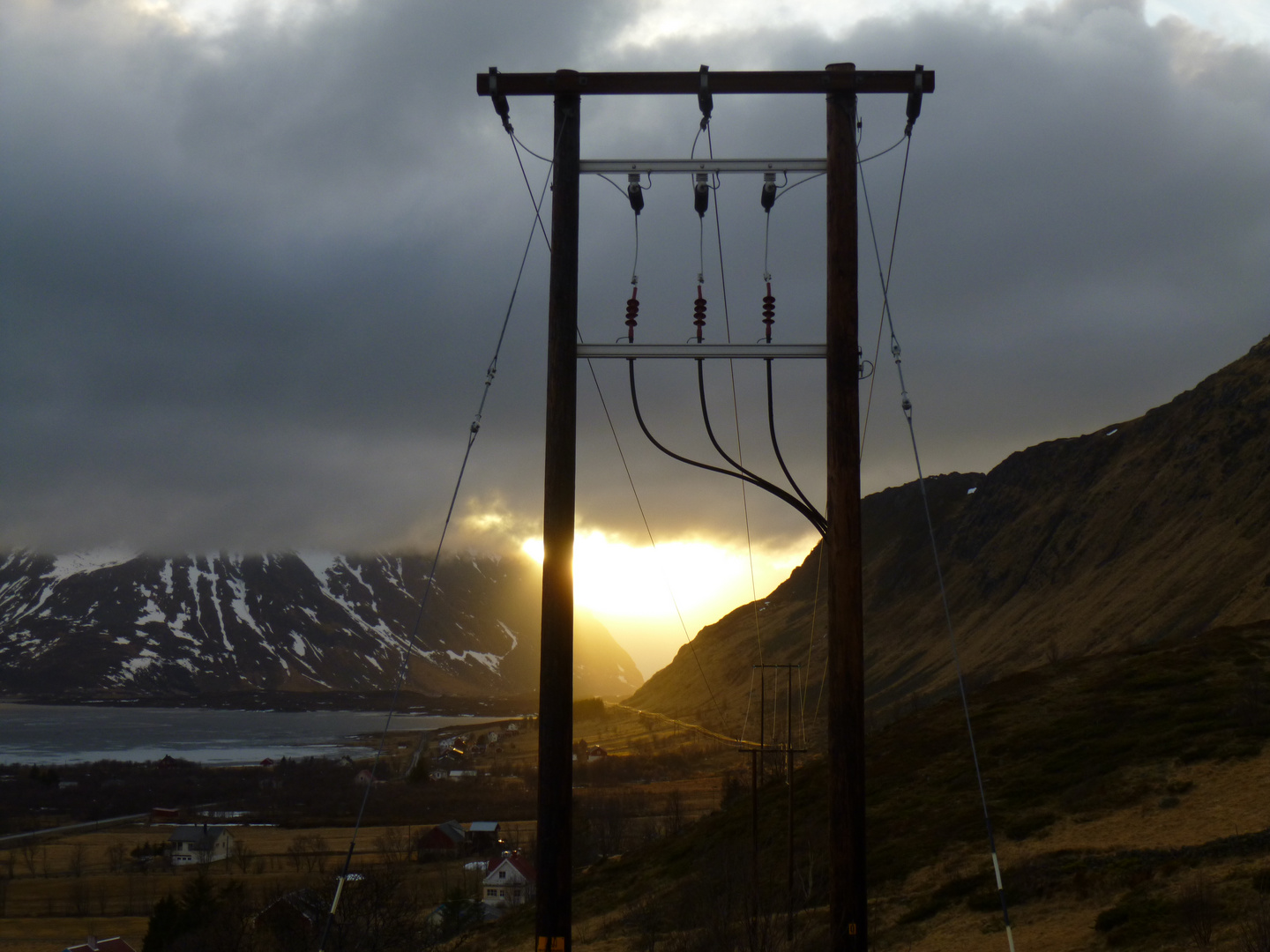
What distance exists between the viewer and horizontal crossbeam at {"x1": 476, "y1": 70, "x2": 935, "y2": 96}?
1212 centimetres

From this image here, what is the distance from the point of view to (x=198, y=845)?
316 feet

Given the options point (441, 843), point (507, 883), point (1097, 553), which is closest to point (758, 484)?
point (507, 883)

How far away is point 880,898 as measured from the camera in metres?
34.2

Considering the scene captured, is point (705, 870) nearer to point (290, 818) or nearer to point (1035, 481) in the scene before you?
point (290, 818)

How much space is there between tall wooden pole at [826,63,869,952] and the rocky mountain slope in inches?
3260

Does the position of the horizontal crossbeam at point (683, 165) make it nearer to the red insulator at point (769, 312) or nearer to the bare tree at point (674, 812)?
the red insulator at point (769, 312)

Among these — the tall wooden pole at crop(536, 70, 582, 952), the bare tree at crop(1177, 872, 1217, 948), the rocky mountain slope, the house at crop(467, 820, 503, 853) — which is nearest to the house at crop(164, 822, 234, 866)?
the house at crop(467, 820, 503, 853)

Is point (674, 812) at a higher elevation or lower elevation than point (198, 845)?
higher

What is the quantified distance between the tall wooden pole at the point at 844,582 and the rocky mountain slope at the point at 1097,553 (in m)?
82.8

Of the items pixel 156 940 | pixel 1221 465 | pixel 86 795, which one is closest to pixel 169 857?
pixel 156 940

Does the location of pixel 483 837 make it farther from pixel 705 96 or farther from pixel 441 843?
pixel 705 96

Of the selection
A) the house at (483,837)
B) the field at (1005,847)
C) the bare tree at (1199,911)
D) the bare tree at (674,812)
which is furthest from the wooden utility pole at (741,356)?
the house at (483,837)

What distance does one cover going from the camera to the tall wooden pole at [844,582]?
1109 centimetres

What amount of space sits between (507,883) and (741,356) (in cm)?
6510
